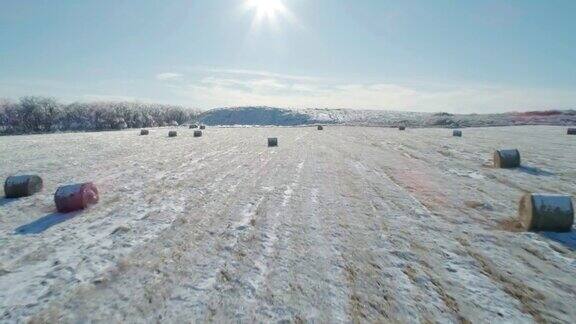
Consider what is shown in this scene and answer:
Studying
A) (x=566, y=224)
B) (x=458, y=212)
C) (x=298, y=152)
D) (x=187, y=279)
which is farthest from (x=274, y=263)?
(x=298, y=152)

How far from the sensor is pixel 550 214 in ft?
17.2

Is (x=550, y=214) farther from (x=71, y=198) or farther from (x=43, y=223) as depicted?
(x=43, y=223)

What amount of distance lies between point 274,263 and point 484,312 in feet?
7.09

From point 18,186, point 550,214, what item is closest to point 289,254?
point 550,214

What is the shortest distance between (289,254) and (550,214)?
3739mm

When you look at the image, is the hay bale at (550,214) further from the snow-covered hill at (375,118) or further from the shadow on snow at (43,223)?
the snow-covered hill at (375,118)

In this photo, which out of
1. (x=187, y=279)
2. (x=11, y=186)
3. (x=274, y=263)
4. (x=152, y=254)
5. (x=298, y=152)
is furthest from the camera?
(x=298, y=152)

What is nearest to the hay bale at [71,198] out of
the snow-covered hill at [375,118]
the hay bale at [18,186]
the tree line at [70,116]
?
the hay bale at [18,186]

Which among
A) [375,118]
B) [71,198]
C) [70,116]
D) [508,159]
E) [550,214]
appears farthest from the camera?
[70,116]

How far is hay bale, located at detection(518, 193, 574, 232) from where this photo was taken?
5207 millimetres

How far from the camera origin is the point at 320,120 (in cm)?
6644

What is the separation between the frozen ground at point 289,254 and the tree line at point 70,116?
197 feet

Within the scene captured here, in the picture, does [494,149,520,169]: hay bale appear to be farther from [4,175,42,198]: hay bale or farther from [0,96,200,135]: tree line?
[0,96,200,135]: tree line

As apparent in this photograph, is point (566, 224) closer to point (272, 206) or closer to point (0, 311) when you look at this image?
point (272, 206)
